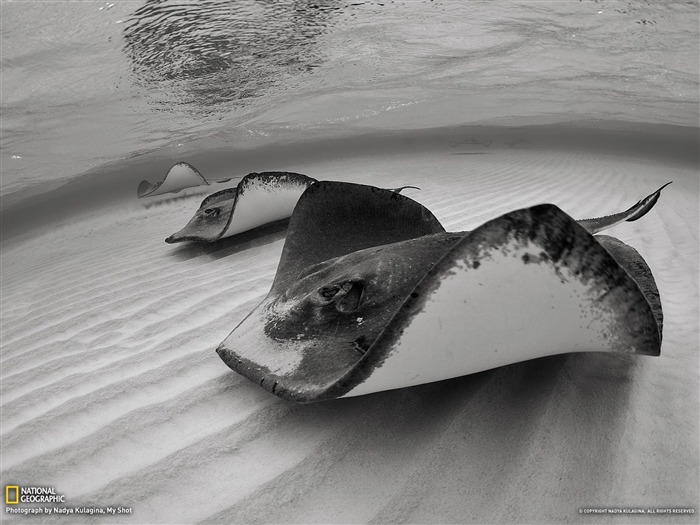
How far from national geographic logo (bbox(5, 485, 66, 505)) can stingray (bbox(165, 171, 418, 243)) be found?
2912 mm

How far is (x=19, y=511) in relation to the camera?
1504 mm

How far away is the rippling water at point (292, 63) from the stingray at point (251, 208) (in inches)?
206

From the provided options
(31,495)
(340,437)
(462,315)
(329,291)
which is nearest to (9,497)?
(31,495)

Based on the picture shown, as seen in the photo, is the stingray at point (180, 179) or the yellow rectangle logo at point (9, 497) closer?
the yellow rectangle logo at point (9, 497)

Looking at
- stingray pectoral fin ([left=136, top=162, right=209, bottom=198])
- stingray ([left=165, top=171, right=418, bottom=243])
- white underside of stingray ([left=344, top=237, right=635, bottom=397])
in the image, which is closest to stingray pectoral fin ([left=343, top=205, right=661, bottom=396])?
white underside of stingray ([left=344, top=237, right=635, bottom=397])

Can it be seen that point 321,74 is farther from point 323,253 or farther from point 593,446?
point 593,446

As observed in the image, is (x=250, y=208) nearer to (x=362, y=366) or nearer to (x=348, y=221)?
(x=348, y=221)

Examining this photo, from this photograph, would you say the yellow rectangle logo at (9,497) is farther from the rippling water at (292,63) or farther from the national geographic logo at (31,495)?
the rippling water at (292,63)

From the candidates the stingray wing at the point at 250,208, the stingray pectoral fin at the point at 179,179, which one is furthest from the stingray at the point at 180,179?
the stingray wing at the point at 250,208

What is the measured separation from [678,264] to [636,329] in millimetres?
2767

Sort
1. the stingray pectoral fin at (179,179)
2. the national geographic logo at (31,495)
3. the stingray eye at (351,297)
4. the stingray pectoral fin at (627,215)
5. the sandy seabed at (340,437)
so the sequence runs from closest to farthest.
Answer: the sandy seabed at (340,437) < the national geographic logo at (31,495) < the stingray eye at (351,297) < the stingray pectoral fin at (627,215) < the stingray pectoral fin at (179,179)

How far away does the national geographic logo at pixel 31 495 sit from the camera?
5.02 ft

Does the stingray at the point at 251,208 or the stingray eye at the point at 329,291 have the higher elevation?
the stingray eye at the point at 329,291

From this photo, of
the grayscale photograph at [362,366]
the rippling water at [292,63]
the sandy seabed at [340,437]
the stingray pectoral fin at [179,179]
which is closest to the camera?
the grayscale photograph at [362,366]
